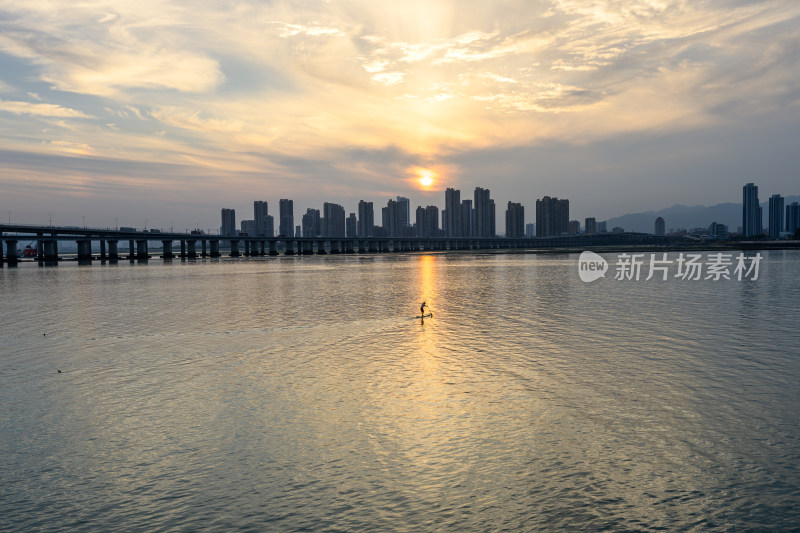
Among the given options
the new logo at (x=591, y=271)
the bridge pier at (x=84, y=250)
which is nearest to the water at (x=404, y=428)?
the new logo at (x=591, y=271)

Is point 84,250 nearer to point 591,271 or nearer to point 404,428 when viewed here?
point 591,271

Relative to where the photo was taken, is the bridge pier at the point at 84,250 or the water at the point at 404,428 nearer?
the water at the point at 404,428

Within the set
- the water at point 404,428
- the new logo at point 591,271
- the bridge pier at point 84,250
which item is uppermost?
the bridge pier at point 84,250

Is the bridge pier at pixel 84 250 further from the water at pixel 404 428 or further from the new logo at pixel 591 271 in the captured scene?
the water at pixel 404 428

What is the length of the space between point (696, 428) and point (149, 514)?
1449 centimetres

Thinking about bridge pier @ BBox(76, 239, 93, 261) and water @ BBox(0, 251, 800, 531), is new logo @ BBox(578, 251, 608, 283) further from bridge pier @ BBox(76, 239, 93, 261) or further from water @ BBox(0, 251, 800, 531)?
bridge pier @ BBox(76, 239, 93, 261)

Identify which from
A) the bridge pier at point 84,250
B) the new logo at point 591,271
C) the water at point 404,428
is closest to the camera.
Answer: the water at point 404,428

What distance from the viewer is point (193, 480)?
42.7 ft

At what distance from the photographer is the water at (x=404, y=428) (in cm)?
1158

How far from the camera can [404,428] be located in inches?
651

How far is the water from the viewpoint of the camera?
1158 centimetres

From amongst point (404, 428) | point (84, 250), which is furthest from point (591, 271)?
point (84, 250)

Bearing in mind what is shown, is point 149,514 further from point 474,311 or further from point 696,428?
point 474,311

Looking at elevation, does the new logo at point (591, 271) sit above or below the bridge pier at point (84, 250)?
below
